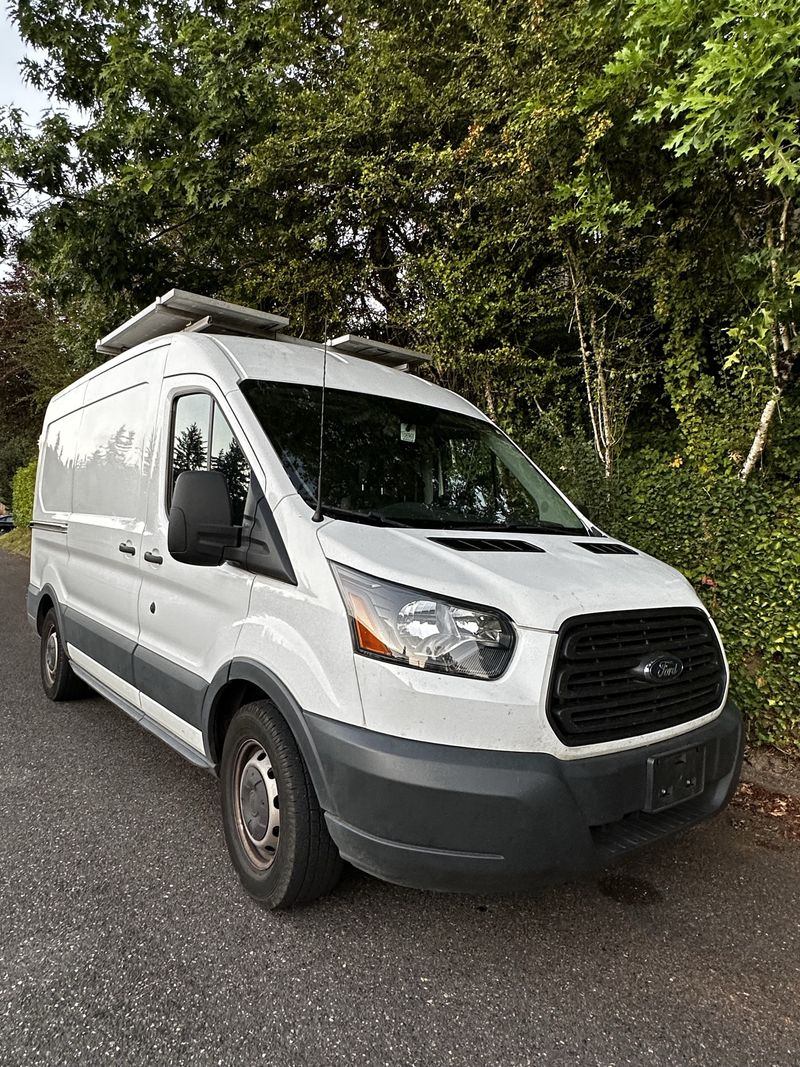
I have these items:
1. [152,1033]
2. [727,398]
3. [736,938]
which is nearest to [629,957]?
[736,938]

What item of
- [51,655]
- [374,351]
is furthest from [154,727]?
[374,351]

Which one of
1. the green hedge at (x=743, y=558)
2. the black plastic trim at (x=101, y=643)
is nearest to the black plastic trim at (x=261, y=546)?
the black plastic trim at (x=101, y=643)

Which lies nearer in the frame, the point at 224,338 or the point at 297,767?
the point at 297,767

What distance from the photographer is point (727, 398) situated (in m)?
5.16

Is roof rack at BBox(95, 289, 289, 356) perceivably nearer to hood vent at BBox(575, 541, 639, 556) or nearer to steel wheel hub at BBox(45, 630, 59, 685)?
hood vent at BBox(575, 541, 639, 556)

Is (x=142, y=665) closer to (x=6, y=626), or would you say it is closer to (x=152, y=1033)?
(x=152, y=1033)

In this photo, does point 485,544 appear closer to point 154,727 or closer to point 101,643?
point 154,727

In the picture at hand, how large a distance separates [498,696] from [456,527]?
35.0 inches

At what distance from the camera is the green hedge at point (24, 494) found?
19969 millimetres

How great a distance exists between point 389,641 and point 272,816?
3.14 feet

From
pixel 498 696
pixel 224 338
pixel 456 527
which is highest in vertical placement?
pixel 224 338

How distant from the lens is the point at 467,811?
6.59 feet

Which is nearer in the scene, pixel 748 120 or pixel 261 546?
pixel 261 546

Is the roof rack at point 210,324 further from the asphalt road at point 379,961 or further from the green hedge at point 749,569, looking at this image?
the asphalt road at point 379,961
